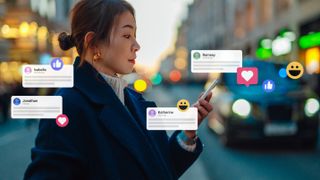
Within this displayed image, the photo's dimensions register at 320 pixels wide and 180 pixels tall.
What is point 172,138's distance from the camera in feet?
5.84

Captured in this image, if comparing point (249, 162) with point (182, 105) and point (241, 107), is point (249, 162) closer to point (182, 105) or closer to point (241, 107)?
point (241, 107)

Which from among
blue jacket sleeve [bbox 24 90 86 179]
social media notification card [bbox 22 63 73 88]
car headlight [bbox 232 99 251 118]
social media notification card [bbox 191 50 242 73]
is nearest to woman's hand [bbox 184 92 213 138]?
social media notification card [bbox 191 50 242 73]

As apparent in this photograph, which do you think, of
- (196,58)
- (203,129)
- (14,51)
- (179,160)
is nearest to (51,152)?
(179,160)

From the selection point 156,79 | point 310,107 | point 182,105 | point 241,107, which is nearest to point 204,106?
point 182,105

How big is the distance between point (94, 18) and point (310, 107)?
17.2 feet

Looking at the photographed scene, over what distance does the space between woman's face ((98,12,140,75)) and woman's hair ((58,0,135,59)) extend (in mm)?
18

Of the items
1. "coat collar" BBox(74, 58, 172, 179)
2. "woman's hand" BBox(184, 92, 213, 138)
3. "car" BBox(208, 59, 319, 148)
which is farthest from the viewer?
"car" BBox(208, 59, 319, 148)

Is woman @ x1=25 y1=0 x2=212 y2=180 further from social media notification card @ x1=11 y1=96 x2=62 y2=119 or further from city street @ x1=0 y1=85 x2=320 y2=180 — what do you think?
city street @ x1=0 y1=85 x2=320 y2=180

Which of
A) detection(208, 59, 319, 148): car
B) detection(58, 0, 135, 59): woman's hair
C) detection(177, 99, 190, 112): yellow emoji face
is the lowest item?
detection(208, 59, 319, 148): car

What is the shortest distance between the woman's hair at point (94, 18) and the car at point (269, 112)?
14.1 ft

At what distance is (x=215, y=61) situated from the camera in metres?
2.09

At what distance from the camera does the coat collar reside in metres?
1.44

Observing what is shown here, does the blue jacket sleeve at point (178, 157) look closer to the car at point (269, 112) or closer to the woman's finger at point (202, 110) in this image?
the woman's finger at point (202, 110)

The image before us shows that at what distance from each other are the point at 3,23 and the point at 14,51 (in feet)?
0.53
